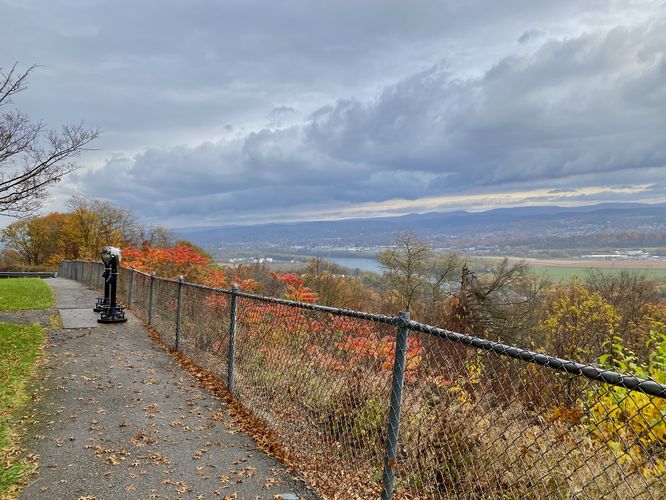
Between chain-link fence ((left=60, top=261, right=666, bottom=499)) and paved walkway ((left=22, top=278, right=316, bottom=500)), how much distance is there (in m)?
0.48

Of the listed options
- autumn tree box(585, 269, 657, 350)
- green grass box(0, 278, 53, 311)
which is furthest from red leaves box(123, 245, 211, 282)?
autumn tree box(585, 269, 657, 350)

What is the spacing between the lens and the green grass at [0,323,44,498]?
4121mm

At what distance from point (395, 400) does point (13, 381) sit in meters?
6.24

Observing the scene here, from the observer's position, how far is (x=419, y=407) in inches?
184

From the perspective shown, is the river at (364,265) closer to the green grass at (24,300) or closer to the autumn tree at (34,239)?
the green grass at (24,300)

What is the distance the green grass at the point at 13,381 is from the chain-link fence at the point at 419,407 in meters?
2.47

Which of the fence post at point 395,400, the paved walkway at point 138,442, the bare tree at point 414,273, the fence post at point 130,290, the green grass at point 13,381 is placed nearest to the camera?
the fence post at point 395,400

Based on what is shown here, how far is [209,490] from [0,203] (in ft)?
35.7

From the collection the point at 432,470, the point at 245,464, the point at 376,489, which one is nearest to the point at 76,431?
the point at 245,464

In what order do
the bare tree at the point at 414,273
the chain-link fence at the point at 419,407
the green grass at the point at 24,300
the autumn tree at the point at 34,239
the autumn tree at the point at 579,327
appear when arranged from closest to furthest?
the chain-link fence at the point at 419,407 → the green grass at the point at 24,300 → the autumn tree at the point at 579,327 → the bare tree at the point at 414,273 → the autumn tree at the point at 34,239

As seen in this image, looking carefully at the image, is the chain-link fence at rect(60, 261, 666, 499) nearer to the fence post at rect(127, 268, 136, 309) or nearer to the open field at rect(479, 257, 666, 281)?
the fence post at rect(127, 268, 136, 309)

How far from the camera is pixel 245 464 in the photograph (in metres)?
4.50

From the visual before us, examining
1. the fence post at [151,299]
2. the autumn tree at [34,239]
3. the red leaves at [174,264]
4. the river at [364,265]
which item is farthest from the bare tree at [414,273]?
the autumn tree at [34,239]

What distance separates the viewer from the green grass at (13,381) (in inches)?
162
